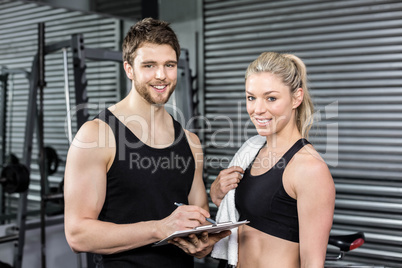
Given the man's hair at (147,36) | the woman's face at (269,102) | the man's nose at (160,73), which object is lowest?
the woman's face at (269,102)

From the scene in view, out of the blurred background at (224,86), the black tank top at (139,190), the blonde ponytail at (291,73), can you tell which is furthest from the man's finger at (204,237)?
the blurred background at (224,86)

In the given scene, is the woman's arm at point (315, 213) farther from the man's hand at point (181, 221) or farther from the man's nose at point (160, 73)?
the man's nose at point (160, 73)

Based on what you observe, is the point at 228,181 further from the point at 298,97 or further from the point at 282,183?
the point at 298,97

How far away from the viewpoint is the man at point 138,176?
5.50 ft

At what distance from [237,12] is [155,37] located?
97.7 inches

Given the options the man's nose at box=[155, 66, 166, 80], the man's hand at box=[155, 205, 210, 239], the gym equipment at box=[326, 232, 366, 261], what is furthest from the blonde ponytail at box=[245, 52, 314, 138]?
the gym equipment at box=[326, 232, 366, 261]

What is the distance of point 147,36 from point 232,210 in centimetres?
88

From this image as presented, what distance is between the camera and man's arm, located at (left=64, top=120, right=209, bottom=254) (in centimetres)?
166

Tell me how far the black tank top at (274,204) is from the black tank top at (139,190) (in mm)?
Result: 343

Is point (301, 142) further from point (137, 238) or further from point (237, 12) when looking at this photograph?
point (237, 12)

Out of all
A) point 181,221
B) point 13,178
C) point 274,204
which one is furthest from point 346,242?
point 13,178

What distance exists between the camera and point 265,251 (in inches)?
71.3

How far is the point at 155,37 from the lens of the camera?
1835mm

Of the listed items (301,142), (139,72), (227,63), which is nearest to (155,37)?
(139,72)
